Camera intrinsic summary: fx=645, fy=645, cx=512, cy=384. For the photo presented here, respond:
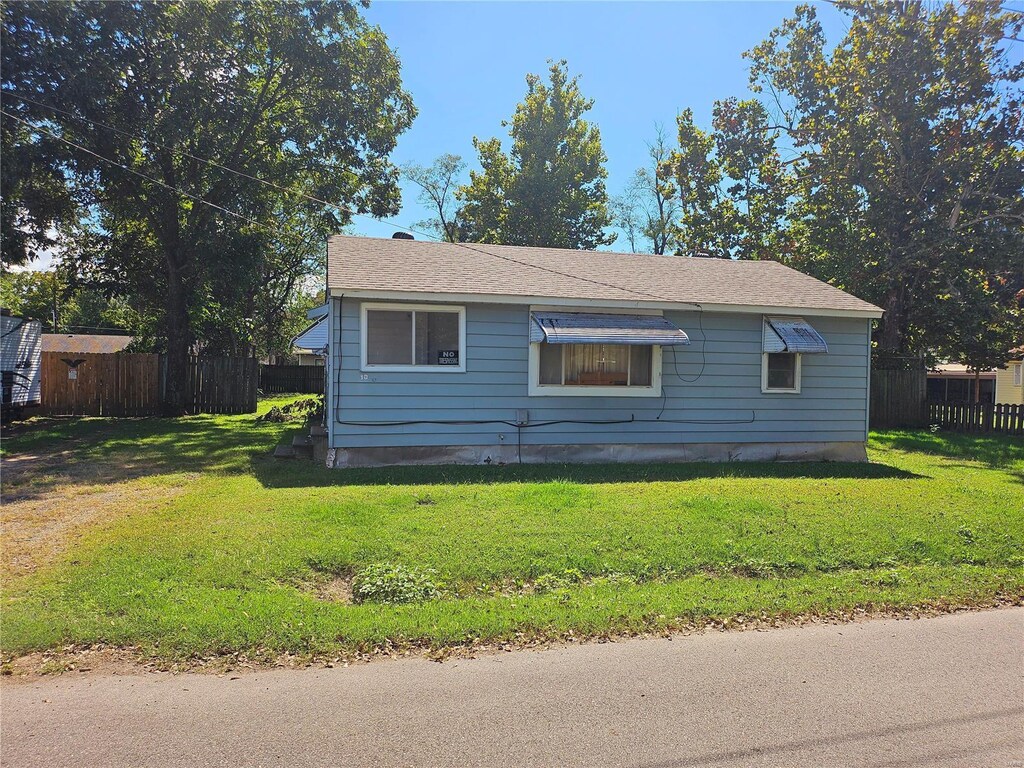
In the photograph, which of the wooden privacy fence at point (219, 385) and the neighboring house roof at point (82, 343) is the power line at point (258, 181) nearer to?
the wooden privacy fence at point (219, 385)

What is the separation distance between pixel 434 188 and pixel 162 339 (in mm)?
21284

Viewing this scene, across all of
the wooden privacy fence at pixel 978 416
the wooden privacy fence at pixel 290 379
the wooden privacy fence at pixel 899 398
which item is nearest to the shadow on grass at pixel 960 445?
the wooden privacy fence at pixel 978 416

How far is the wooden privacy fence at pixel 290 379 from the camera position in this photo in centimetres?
3362

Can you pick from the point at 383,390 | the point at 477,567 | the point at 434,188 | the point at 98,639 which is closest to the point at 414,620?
the point at 477,567

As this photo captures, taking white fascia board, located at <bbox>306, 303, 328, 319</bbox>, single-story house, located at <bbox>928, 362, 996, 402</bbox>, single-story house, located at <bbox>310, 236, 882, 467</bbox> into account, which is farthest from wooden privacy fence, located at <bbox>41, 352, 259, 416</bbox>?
single-story house, located at <bbox>928, 362, 996, 402</bbox>

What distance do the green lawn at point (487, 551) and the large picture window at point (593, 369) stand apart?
1454mm

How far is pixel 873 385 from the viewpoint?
18156 millimetres

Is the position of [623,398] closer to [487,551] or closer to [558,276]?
[558,276]

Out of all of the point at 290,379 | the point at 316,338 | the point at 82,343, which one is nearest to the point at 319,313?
the point at 316,338

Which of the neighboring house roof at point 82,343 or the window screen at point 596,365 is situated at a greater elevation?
the neighboring house roof at point 82,343

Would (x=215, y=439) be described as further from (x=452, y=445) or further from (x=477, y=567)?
(x=477, y=567)

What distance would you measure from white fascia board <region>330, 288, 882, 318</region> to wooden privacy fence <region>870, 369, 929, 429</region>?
286 inches

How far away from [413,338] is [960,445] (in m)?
12.3

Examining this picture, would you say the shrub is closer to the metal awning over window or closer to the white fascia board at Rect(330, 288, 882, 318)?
the white fascia board at Rect(330, 288, 882, 318)
